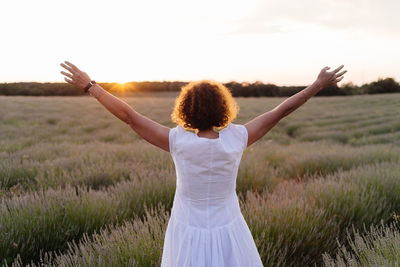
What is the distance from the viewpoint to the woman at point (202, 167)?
170cm

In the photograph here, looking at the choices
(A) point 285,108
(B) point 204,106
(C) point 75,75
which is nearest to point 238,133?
(B) point 204,106

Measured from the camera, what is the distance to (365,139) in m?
10.0

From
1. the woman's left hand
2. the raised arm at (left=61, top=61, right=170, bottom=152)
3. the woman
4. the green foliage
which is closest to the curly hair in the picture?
the woman

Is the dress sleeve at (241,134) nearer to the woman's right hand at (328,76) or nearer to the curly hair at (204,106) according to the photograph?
the curly hair at (204,106)

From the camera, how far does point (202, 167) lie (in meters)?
1.70

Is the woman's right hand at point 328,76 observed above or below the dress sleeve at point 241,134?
above

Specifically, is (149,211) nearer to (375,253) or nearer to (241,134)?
(241,134)

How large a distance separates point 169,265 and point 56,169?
421 centimetres

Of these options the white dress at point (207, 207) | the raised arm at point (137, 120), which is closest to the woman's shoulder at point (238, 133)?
the white dress at point (207, 207)

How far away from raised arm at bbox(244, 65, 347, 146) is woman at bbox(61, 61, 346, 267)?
0.8 inches

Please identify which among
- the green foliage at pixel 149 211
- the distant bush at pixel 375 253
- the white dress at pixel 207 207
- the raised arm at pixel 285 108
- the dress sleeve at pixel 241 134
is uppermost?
the raised arm at pixel 285 108

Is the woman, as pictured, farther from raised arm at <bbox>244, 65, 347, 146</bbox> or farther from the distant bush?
the distant bush

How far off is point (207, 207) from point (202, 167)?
23cm

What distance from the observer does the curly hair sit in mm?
1706
